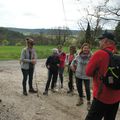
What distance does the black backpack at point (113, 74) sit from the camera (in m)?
5.41

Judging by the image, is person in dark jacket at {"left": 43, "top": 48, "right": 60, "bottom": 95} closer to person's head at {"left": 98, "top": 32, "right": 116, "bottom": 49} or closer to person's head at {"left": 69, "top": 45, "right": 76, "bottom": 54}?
person's head at {"left": 69, "top": 45, "right": 76, "bottom": 54}

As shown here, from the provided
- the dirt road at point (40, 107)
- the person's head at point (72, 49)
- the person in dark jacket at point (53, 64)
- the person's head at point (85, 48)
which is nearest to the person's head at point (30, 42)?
the person in dark jacket at point (53, 64)

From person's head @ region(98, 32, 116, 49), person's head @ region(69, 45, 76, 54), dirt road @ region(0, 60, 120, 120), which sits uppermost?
person's head @ region(98, 32, 116, 49)

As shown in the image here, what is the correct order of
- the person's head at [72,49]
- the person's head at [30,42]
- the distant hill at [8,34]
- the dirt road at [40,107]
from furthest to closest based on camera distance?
the distant hill at [8,34] → the person's head at [72,49] → the person's head at [30,42] → the dirt road at [40,107]

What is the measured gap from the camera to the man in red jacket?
5559mm

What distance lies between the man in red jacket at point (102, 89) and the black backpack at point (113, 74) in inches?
3.1

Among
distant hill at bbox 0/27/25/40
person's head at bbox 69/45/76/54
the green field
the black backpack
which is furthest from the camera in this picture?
distant hill at bbox 0/27/25/40

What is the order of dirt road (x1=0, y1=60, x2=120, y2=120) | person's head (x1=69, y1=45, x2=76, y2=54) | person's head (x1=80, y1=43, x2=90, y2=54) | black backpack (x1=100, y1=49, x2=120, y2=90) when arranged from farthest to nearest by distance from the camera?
1. person's head (x1=69, y1=45, x2=76, y2=54)
2. person's head (x1=80, y1=43, x2=90, y2=54)
3. dirt road (x1=0, y1=60, x2=120, y2=120)
4. black backpack (x1=100, y1=49, x2=120, y2=90)

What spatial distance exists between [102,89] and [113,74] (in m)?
0.35

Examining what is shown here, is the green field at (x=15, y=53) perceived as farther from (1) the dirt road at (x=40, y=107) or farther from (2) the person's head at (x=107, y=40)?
(2) the person's head at (x=107, y=40)

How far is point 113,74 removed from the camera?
17.7 ft

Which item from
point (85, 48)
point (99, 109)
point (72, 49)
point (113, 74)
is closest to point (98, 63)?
point (113, 74)

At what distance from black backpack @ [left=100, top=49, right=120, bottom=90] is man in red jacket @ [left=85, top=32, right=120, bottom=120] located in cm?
8

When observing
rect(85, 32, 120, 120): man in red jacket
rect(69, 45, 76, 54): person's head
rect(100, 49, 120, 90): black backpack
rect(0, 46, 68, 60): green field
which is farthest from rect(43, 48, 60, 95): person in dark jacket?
rect(0, 46, 68, 60): green field
